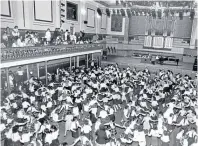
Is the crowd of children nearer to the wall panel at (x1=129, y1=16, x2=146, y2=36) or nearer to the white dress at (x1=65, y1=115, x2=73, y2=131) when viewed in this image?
the white dress at (x1=65, y1=115, x2=73, y2=131)

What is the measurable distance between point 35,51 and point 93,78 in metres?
5.37

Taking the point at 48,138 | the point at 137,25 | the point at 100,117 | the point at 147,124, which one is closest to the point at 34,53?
the point at 100,117

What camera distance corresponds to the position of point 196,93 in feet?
41.8

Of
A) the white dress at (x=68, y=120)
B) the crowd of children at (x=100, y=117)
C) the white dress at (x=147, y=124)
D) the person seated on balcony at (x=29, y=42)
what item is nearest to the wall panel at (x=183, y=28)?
the crowd of children at (x=100, y=117)

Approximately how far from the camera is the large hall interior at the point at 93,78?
25.6ft

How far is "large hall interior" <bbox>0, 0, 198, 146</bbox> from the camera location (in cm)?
782

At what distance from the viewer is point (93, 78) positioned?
15750 mm

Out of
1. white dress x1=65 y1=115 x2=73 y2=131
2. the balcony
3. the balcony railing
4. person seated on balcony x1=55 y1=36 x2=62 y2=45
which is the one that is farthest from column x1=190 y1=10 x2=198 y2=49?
white dress x1=65 y1=115 x2=73 y2=131

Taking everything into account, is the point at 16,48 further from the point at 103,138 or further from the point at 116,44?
the point at 116,44

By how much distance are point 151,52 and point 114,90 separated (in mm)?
16783

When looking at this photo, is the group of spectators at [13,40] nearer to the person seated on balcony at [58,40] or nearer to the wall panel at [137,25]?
the person seated on balcony at [58,40]

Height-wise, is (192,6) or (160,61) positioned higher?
(192,6)

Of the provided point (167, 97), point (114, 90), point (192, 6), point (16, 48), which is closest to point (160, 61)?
point (192, 6)

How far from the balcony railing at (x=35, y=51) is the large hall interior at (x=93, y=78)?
0.19 ft
